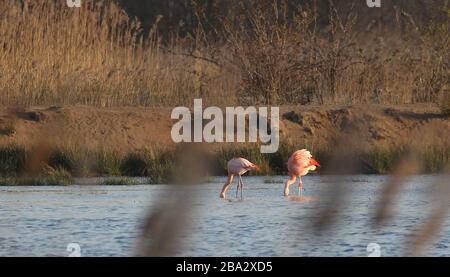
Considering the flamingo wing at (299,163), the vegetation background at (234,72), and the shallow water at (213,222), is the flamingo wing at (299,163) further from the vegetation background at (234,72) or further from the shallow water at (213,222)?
the vegetation background at (234,72)

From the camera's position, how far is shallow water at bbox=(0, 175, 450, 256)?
8531mm

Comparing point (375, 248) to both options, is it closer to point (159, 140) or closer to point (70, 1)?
point (159, 140)

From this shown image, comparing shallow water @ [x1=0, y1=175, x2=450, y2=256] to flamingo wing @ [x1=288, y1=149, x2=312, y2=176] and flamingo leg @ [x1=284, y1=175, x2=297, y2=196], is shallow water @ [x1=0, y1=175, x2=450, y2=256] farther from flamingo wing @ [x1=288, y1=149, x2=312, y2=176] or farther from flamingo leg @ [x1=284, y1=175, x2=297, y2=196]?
flamingo wing @ [x1=288, y1=149, x2=312, y2=176]

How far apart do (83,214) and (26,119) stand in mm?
6368

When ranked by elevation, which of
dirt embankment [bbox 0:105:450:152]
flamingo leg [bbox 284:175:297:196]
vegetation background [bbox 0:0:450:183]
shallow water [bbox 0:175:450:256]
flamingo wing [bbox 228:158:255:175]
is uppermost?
vegetation background [bbox 0:0:450:183]

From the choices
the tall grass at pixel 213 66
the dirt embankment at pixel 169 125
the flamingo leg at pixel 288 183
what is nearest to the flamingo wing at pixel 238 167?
the flamingo leg at pixel 288 183

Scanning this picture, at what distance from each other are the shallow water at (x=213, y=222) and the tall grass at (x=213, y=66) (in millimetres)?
4782

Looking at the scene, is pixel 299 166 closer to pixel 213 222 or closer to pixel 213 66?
pixel 213 222

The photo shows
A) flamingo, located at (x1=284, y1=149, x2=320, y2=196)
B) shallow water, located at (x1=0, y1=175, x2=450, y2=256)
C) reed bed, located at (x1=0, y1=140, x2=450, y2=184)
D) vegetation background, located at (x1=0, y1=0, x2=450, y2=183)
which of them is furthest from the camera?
vegetation background, located at (x1=0, y1=0, x2=450, y2=183)

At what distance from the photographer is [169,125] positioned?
1712cm

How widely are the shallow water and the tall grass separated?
15.7 feet

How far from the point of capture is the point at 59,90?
1800 centimetres

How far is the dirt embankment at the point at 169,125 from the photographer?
1639 cm

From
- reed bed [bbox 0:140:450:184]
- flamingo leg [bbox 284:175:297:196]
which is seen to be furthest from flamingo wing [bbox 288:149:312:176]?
reed bed [bbox 0:140:450:184]
